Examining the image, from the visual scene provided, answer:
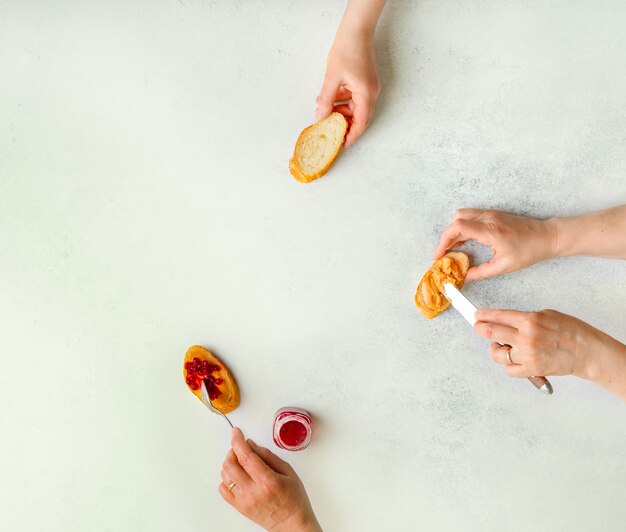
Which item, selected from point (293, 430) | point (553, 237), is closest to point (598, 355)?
point (553, 237)

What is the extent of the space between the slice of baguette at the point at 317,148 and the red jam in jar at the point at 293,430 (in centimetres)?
70

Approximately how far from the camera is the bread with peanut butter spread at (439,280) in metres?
1.61

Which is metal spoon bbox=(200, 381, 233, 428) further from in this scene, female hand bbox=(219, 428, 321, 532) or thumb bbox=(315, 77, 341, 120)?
thumb bbox=(315, 77, 341, 120)

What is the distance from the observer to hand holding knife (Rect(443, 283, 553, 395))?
4.91 ft

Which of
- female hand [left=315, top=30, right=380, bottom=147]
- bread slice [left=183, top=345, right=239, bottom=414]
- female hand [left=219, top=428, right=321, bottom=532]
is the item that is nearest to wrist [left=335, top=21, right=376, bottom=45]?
female hand [left=315, top=30, right=380, bottom=147]

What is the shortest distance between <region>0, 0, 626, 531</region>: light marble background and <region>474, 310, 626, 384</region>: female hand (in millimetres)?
225

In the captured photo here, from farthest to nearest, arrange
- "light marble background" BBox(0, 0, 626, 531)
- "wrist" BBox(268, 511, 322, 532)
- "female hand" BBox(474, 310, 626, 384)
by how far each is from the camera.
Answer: "light marble background" BBox(0, 0, 626, 531), "wrist" BBox(268, 511, 322, 532), "female hand" BBox(474, 310, 626, 384)

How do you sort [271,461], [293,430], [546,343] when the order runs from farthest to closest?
1. [293,430]
2. [271,461]
3. [546,343]

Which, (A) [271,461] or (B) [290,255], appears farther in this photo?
(B) [290,255]

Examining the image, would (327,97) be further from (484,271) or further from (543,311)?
(543,311)

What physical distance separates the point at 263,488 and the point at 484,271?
2.83ft

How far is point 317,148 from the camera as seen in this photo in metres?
1.63

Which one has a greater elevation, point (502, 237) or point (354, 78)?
point (354, 78)

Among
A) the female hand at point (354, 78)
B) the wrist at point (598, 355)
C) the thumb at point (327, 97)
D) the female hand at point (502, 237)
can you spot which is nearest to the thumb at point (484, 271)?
the female hand at point (502, 237)
